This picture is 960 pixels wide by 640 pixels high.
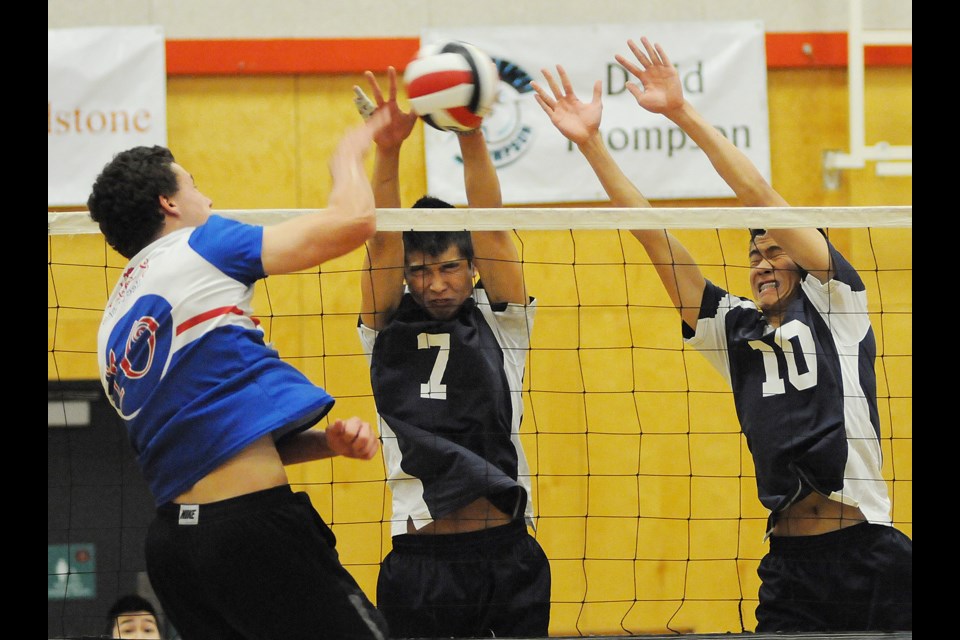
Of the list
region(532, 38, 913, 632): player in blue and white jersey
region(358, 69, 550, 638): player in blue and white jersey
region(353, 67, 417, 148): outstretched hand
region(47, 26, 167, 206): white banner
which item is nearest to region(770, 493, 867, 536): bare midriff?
region(532, 38, 913, 632): player in blue and white jersey

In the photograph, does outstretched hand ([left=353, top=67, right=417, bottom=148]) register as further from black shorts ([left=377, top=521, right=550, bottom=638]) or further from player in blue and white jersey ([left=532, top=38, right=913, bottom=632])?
black shorts ([left=377, top=521, right=550, bottom=638])

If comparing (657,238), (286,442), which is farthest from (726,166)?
(286,442)

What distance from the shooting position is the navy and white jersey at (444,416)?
12.7ft

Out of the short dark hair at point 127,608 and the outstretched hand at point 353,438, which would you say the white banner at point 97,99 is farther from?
the outstretched hand at point 353,438

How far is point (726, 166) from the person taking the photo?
13.1ft

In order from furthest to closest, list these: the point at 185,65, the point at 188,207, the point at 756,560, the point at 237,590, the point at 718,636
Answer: the point at 185,65 < the point at 756,560 < the point at 718,636 < the point at 188,207 < the point at 237,590

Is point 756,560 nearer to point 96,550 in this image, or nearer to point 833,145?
point 833,145

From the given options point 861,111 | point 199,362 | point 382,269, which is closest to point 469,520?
point 382,269

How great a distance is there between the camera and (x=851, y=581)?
3.84m

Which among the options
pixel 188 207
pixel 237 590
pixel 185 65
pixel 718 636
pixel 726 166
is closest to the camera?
pixel 237 590

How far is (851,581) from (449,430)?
58.5 inches

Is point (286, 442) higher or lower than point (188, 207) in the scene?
lower

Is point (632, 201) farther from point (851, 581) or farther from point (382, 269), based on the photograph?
point (851, 581)

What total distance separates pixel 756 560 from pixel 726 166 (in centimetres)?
298
